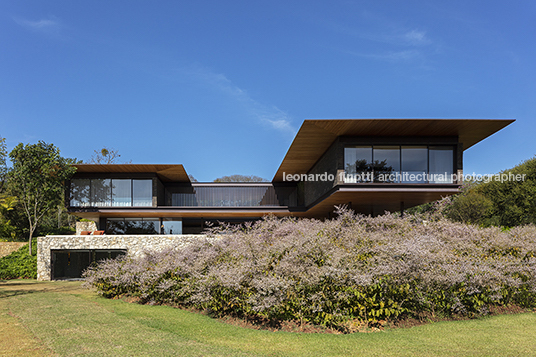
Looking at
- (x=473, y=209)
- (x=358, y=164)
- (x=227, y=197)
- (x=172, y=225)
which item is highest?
(x=358, y=164)

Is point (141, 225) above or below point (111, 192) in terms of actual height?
below

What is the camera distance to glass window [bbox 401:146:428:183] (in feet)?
54.4

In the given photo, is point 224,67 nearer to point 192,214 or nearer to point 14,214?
point 192,214

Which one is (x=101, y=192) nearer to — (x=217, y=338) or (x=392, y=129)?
(x=392, y=129)

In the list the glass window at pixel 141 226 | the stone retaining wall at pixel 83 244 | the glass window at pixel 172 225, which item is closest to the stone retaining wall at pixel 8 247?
the stone retaining wall at pixel 83 244

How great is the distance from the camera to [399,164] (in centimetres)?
1667

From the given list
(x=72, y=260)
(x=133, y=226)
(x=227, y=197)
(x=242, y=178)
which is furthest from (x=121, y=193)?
(x=242, y=178)

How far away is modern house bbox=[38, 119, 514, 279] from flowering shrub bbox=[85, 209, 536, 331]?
241 inches

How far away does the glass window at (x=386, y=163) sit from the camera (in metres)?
16.5

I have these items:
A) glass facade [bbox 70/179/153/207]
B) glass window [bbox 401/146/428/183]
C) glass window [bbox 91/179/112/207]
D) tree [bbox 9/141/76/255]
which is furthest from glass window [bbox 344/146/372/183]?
tree [bbox 9/141/76/255]

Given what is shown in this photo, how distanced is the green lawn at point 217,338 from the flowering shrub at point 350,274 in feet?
1.78

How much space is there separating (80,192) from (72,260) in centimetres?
544

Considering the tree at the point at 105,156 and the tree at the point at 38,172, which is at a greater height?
the tree at the point at 105,156

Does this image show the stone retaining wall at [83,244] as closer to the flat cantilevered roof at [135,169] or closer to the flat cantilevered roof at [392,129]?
the flat cantilevered roof at [135,169]
